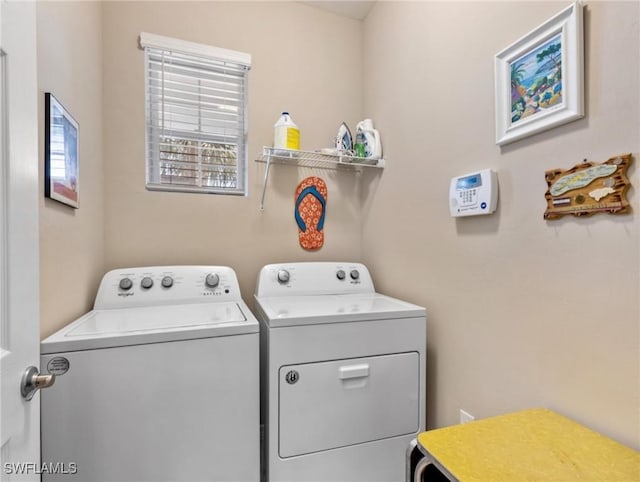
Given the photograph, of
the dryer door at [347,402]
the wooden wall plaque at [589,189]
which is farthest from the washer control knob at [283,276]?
the wooden wall plaque at [589,189]

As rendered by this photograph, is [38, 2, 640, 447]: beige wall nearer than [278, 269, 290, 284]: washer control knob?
Yes

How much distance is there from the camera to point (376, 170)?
2027mm

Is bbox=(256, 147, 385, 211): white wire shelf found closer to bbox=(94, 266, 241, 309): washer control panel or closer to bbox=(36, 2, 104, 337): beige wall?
bbox=(94, 266, 241, 309): washer control panel

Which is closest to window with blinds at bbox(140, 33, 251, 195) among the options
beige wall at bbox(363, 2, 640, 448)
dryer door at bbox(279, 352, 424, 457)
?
beige wall at bbox(363, 2, 640, 448)

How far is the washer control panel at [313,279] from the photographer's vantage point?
176 centimetres

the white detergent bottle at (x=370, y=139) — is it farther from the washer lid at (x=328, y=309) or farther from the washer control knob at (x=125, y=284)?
the washer control knob at (x=125, y=284)

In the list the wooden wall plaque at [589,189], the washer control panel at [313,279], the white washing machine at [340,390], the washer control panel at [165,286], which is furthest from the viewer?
the washer control panel at [313,279]

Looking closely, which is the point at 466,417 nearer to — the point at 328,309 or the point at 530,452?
the point at 530,452

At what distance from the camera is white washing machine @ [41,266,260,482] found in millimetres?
981

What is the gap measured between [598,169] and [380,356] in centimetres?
98

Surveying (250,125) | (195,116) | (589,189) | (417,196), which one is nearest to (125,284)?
(195,116)

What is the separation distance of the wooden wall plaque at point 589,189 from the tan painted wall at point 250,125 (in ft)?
4.38

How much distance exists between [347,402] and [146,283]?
111 cm

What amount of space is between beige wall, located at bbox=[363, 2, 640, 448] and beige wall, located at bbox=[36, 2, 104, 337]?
1.54 meters
